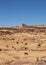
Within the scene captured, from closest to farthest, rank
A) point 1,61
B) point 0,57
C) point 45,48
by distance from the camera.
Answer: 1. point 1,61
2. point 0,57
3. point 45,48

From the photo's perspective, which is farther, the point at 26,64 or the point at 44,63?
the point at 26,64

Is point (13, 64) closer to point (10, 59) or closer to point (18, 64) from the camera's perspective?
point (18, 64)

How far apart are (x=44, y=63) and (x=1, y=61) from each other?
318cm

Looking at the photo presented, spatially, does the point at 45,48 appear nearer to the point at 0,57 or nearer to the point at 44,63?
the point at 0,57

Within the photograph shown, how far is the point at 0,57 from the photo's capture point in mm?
12984

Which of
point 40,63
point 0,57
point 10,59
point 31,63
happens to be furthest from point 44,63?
point 0,57

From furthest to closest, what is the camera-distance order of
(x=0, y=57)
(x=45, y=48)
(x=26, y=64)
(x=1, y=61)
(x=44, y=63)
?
(x=45, y=48), (x=0, y=57), (x=1, y=61), (x=26, y=64), (x=44, y=63)

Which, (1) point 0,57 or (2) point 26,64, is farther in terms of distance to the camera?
(1) point 0,57

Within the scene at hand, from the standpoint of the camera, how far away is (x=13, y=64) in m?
11.1

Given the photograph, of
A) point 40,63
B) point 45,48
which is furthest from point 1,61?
point 45,48

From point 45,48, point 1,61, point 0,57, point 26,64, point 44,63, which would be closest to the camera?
point 44,63

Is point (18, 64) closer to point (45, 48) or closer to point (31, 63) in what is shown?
point (31, 63)

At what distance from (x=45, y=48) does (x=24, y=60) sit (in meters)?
5.13

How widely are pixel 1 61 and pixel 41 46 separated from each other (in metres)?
6.70
